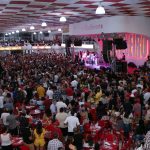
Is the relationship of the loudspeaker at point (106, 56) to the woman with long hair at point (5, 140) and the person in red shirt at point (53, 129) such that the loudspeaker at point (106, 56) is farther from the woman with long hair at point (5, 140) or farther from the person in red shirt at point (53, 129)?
the woman with long hair at point (5, 140)

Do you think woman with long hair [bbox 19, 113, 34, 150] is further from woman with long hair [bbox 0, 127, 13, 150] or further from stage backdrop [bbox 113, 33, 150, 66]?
stage backdrop [bbox 113, 33, 150, 66]

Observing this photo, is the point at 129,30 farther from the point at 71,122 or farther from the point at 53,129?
the point at 53,129

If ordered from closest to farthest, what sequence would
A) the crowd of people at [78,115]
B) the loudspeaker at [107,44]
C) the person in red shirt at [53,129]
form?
the crowd of people at [78,115] < the person in red shirt at [53,129] < the loudspeaker at [107,44]

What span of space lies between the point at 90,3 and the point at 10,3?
2.89 meters

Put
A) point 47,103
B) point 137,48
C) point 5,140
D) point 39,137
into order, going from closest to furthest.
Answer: point 5,140, point 39,137, point 47,103, point 137,48

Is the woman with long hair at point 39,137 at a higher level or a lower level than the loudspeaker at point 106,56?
lower

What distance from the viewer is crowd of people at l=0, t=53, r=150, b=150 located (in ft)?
27.9

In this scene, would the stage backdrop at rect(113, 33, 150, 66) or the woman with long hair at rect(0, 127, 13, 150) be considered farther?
the stage backdrop at rect(113, 33, 150, 66)

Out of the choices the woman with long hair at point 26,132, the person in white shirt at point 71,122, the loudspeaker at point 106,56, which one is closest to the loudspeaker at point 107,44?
the loudspeaker at point 106,56

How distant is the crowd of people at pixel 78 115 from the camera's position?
851 centimetres

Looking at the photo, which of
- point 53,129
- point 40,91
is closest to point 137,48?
point 40,91

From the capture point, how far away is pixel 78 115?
386 inches

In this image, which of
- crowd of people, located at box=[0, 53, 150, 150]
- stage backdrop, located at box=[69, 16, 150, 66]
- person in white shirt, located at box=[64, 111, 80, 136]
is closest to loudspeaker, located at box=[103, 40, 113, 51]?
stage backdrop, located at box=[69, 16, 150, 66]

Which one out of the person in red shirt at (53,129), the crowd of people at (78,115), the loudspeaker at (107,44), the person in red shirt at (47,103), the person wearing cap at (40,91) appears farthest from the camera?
the loudspeaker at (107,44)
